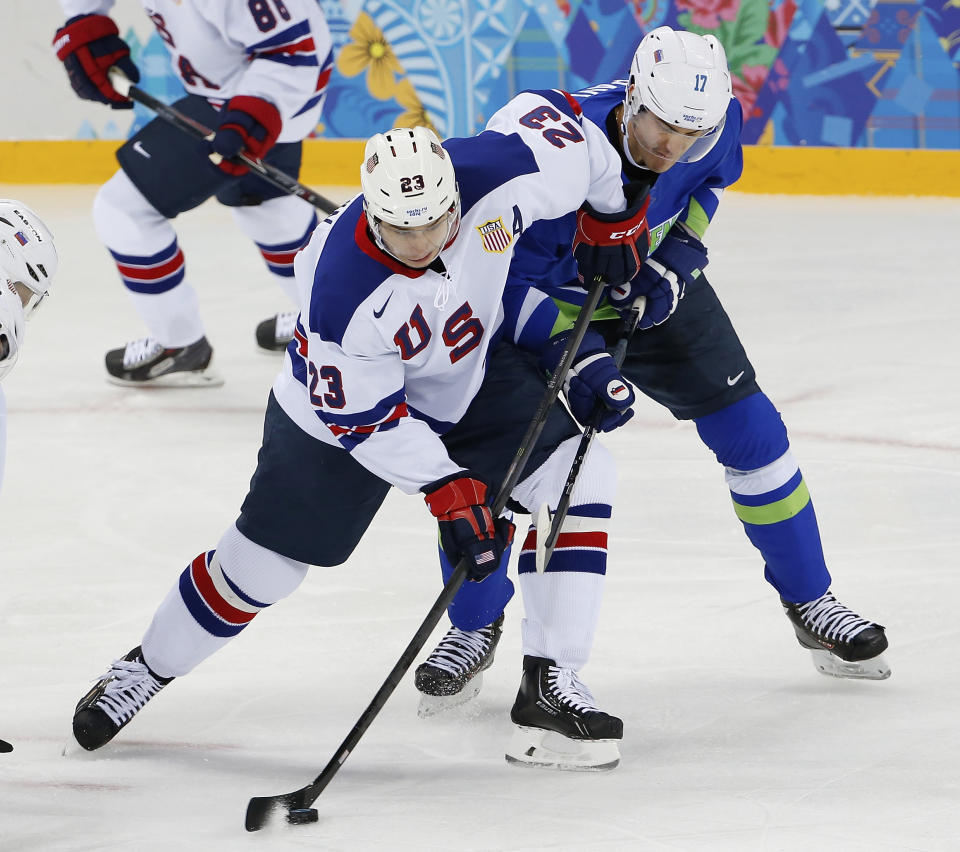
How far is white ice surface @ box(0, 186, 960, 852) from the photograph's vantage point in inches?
77.9

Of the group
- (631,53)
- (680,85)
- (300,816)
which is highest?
(680,85)

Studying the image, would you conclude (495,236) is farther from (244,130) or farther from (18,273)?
(244,130)

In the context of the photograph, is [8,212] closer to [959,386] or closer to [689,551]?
[689,551]

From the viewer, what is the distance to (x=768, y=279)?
5.23 meters

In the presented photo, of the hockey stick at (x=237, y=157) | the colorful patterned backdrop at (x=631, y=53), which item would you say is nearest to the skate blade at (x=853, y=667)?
the hockey stick at (x=237, y=157)

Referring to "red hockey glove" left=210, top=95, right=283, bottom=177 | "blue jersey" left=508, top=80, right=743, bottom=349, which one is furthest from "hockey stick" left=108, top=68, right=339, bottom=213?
"blue jersey" left=508, top=80, right=743, bottom=349

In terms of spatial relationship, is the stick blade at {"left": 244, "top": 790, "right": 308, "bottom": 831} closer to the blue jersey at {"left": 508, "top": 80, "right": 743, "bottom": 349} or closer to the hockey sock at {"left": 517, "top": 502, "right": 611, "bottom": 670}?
the hockey sock at {"left": 517, "top": 502, "right": 611, "bottom": 670}

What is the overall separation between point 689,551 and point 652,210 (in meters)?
0.86

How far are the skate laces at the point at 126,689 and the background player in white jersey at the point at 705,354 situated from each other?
0.76 m

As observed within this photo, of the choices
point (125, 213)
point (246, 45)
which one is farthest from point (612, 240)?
point (125, 213)

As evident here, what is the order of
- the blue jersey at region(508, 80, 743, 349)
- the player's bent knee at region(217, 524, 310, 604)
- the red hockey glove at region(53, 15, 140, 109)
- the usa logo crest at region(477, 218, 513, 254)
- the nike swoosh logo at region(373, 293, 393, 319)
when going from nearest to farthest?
the nike swoosh logo at region(373, 293, 393, 319) < the usa logo crest at region(477, 218, 513, 254) < the player's bent knee at region(217, 524, 310, 604) < the blue jersey at region(508, 80, 743, 349) < the red hockey glove at region(53, 15, 140, 109)

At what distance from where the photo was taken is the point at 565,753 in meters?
2.13

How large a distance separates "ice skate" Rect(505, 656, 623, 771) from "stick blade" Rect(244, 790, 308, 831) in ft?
1.09

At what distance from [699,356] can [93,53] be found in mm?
2270
